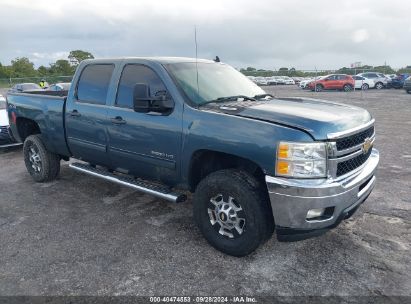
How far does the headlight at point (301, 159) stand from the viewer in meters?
3.14

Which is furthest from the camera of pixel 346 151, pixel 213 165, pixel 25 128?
pixel 25 128

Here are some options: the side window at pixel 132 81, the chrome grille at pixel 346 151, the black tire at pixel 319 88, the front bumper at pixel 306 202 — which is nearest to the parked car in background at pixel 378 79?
the black tire at pixel 319 88

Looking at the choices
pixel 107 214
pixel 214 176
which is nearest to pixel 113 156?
pixel 107 214

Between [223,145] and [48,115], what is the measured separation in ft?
11.0

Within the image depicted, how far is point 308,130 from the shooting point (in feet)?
10.4

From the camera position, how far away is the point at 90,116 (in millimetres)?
4891

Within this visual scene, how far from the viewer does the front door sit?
399 centimetres

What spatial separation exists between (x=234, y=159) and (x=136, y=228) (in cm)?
153

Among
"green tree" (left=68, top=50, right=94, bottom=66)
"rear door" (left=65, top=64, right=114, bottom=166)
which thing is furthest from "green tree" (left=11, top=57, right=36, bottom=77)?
"rear door" (left=65, top=64, right=114, bottom=166)

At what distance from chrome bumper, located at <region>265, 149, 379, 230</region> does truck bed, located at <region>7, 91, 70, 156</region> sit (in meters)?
3.53

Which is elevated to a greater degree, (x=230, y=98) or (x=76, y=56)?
(x=76, y=56)

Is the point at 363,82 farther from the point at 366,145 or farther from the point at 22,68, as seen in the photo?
the point at 22,68

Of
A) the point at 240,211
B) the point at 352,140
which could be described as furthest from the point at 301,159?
the point at 240,211

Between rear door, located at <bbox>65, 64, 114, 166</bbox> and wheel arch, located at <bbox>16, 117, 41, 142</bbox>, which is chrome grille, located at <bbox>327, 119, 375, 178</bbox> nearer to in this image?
rear door, located at <bbox>65, 64, 114, 166</bbox>
